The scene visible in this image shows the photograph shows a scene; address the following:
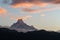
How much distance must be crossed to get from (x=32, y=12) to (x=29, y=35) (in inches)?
13.3

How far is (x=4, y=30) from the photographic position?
277cm

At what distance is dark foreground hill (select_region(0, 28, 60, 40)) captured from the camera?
271 centimetres

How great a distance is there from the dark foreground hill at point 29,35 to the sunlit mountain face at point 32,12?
0.09 m

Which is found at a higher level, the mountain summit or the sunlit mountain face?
the sunlit mountain face

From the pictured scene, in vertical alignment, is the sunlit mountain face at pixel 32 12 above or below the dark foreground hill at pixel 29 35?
above

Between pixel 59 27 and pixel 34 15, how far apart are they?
0.38 m

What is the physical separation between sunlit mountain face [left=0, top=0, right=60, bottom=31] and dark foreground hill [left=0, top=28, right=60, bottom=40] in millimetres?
95

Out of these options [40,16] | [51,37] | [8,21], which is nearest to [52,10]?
[40,16]

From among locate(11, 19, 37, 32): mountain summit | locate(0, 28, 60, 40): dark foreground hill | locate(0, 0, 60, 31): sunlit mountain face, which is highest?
locate(0, 0, 60, 31): sunlit mountain face

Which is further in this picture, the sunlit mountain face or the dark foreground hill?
the sunlit mountain face

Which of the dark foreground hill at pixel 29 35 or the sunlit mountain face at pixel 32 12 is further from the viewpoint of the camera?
the sunlit mountain face at pixel 32 12

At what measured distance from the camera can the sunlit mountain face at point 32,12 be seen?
9.29 feet

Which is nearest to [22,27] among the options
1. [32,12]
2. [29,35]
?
[29,35]

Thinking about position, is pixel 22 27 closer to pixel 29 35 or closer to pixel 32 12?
pixel 29 35
